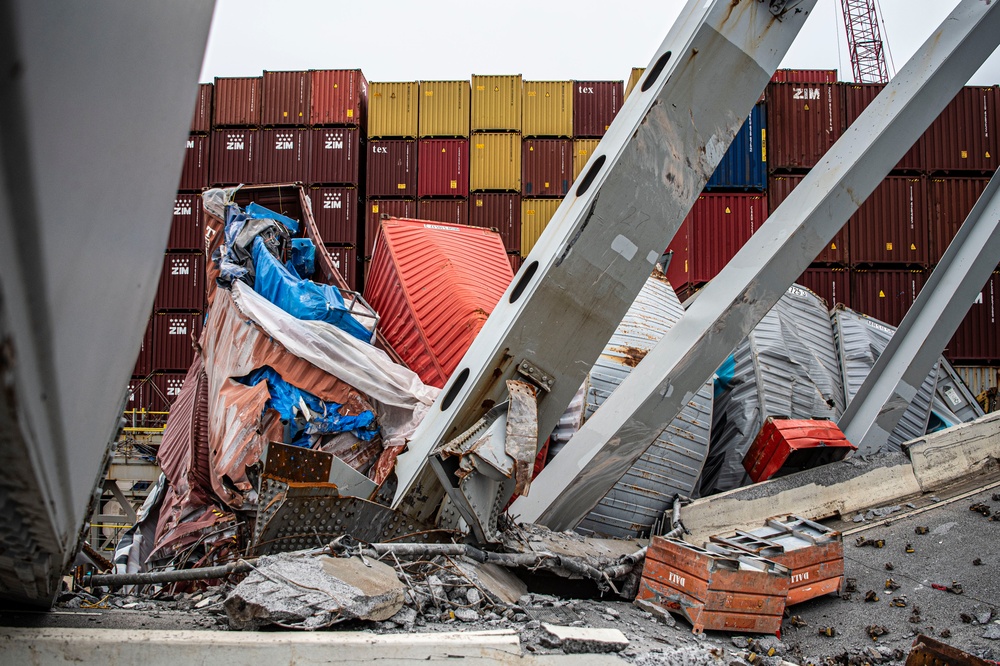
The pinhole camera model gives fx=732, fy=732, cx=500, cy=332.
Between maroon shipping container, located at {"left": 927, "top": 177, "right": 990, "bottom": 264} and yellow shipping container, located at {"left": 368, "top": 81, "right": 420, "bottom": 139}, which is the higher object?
yellow shipping container, located at {"left": 368, "top": 81, "right": 420, "bottom": 139}

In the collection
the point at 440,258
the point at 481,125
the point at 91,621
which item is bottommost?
the point at 91,621

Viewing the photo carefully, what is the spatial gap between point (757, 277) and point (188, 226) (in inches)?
574

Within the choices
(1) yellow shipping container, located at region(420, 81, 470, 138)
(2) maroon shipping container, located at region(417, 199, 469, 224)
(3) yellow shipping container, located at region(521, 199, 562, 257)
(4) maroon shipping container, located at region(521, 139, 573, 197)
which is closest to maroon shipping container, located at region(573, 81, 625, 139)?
(4) maroon shipping container, located at region(521, 139, 573, 197)

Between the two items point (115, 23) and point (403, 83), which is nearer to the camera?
point (115, 23)

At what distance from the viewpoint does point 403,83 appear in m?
17.1

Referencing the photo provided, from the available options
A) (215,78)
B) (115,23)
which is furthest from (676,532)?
(215,78)

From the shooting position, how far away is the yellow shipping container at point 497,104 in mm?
17031

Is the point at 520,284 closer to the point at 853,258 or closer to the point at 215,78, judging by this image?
the point at 853,258

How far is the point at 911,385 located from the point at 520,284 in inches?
211

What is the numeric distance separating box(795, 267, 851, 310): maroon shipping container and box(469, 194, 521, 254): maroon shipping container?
6225 mm

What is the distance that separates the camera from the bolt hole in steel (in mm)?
5305

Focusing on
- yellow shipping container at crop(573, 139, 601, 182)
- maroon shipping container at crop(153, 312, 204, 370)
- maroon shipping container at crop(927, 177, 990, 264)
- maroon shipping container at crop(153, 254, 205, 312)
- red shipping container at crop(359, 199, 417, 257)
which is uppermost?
yellow shipping container at crop(573, 139, 601, 182)

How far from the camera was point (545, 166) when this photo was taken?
55.3 ft

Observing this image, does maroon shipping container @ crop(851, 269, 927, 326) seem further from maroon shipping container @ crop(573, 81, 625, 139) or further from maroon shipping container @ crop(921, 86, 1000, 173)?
maroon shipping container @ crop(573, 81, 625, 139)
